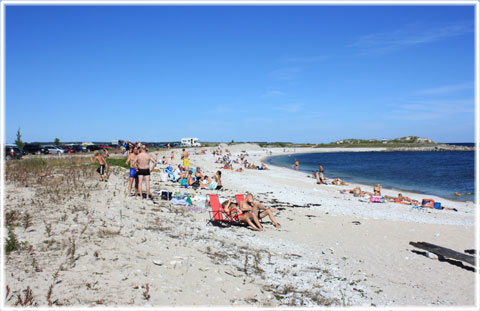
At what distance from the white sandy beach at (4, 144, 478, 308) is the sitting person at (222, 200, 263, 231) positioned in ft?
1.01

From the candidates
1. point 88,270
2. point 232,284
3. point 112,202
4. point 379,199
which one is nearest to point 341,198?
point 379,199

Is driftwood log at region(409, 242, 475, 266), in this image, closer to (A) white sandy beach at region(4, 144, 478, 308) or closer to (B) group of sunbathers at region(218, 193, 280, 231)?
(A) white sandy beach at region(4, 144, 478, 308)

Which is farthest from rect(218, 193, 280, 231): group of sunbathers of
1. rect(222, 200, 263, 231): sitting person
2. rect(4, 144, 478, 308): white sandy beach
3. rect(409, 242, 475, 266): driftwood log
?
rect(409, 242, 475, 266): driftwood log

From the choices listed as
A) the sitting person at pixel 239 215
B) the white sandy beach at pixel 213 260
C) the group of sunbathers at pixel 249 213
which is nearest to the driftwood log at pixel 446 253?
the white sandy beach at pixel 213 260

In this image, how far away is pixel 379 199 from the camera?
14094mm

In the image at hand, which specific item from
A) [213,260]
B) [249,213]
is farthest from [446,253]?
[213,260]

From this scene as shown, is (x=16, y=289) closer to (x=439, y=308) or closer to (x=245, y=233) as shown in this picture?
(x=245, y=233)

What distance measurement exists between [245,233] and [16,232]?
4706 millimetres

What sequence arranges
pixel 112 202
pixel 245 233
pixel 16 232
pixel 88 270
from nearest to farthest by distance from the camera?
1. pixel 88 270
2. pixel 16 232
3. pixel 245 233
4. pixel 112 202

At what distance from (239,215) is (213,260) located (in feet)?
10.3

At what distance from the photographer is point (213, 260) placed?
5.57m

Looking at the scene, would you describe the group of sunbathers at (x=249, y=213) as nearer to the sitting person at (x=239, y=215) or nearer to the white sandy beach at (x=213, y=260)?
the sitting person at (x=239, y=215)

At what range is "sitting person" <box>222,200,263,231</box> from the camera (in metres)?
8.35

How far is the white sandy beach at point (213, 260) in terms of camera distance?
168 inches
